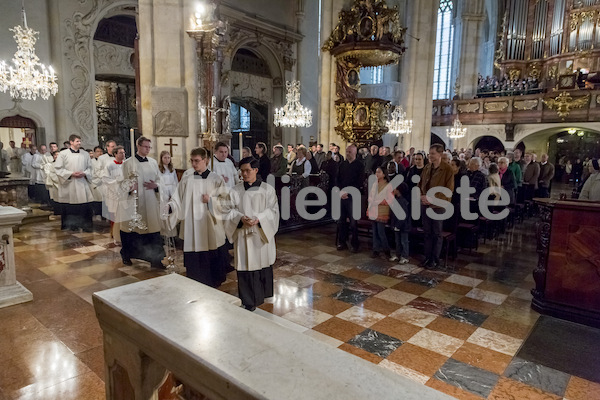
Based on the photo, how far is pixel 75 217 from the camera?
26.9 feet

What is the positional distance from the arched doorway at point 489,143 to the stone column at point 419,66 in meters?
9.04

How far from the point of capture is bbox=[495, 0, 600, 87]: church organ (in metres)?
19.4

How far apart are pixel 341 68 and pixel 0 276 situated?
30.7ft

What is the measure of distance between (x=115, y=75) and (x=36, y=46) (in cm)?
359

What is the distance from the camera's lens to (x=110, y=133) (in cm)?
1792

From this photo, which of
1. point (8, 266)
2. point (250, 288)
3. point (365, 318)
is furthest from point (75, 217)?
point (365, 318)

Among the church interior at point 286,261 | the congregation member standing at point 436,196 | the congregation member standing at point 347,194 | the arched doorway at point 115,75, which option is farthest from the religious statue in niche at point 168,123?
the arched doorway at point 115,75

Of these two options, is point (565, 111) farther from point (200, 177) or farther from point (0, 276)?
point (0, 276)

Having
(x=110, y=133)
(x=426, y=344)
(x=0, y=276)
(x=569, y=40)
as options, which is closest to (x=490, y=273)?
(x=426, y=344)

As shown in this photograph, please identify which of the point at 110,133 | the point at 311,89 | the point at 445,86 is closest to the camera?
the point at 311,89

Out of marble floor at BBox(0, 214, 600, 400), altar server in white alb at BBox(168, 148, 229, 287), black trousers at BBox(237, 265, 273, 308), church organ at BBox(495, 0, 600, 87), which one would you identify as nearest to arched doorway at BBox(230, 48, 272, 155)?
marble floor at BBox(0, 214, 600, 400)

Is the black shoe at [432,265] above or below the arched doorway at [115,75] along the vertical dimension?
below

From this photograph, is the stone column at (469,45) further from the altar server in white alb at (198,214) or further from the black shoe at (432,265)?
the altar server in white alb at (198,214)

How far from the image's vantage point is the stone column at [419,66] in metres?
13.9
